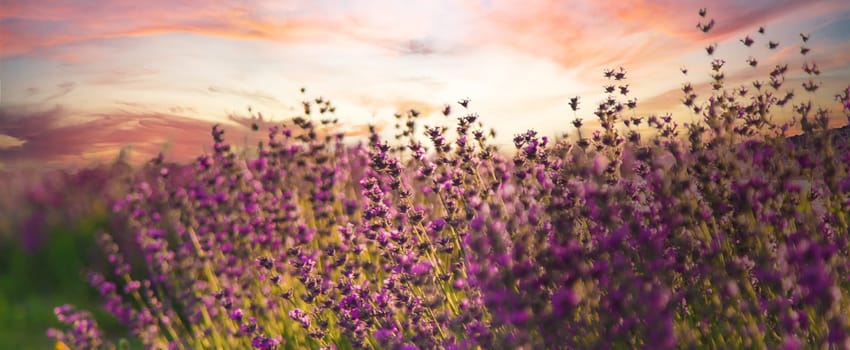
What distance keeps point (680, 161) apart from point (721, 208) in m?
0.26

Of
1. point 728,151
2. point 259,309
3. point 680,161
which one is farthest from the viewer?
point 259,309

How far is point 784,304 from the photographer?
160 cm

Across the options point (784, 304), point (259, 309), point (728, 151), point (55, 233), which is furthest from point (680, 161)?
point (55, 233)

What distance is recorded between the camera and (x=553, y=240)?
2.25 metres

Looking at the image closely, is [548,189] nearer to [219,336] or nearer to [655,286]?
[655,286]

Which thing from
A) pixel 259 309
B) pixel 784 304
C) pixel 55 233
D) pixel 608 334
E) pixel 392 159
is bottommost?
pixel 55 233

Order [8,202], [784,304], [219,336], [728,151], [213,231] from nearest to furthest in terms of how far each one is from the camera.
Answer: [784,304], [728,151], [219,336], [213,231], [8,202]

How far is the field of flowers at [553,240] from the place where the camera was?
1.69 m

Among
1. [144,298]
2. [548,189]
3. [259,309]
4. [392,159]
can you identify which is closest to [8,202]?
[144,298]

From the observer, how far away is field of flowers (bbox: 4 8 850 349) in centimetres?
169

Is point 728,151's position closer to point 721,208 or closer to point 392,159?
point 721,208

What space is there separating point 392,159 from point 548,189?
2.04 ft

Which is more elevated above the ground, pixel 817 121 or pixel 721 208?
pixel 817 121

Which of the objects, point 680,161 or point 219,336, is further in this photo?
point 219,336
